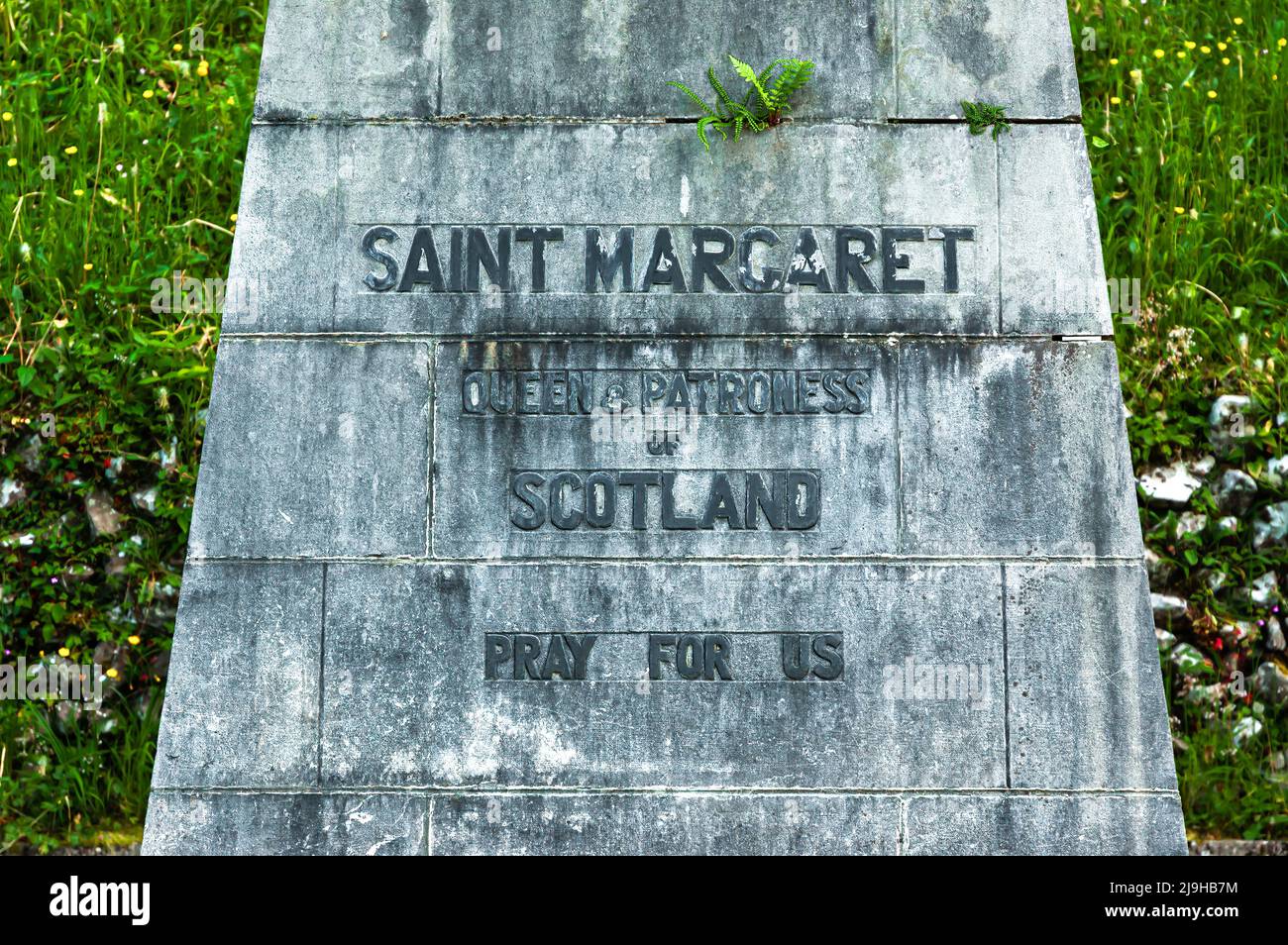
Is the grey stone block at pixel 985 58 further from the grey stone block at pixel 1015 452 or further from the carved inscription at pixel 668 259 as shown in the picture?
the grey stone block at pixel 1015 452

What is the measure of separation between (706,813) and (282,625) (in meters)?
1.81

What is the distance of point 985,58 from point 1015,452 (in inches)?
64.2

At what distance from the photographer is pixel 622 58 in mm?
5660

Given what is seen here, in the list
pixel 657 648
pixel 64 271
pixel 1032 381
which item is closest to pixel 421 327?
pixel 657 648

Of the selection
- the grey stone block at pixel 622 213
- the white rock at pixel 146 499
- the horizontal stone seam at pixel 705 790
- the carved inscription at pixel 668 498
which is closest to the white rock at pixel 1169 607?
the horizontal stone seam at pixel 705 790

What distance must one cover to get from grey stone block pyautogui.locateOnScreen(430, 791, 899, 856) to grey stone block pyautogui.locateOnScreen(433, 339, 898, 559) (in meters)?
0.97

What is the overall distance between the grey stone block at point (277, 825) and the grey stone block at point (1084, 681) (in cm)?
238

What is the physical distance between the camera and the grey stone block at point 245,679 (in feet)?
17.5

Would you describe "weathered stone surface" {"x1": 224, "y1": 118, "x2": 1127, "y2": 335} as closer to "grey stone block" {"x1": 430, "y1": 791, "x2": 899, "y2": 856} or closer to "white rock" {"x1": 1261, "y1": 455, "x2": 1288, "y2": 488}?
"grey stone block" {"x1": 430, "y1": 791, "x2": 899, "y2": 856}

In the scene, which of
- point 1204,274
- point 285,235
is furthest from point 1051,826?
point 1204,274

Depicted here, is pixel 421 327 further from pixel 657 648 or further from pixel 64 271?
pixel 64 271

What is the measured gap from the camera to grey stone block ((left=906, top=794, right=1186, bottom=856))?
17.4 ft

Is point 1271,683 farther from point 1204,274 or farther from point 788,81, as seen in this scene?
point 788,81

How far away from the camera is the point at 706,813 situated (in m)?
5.31
